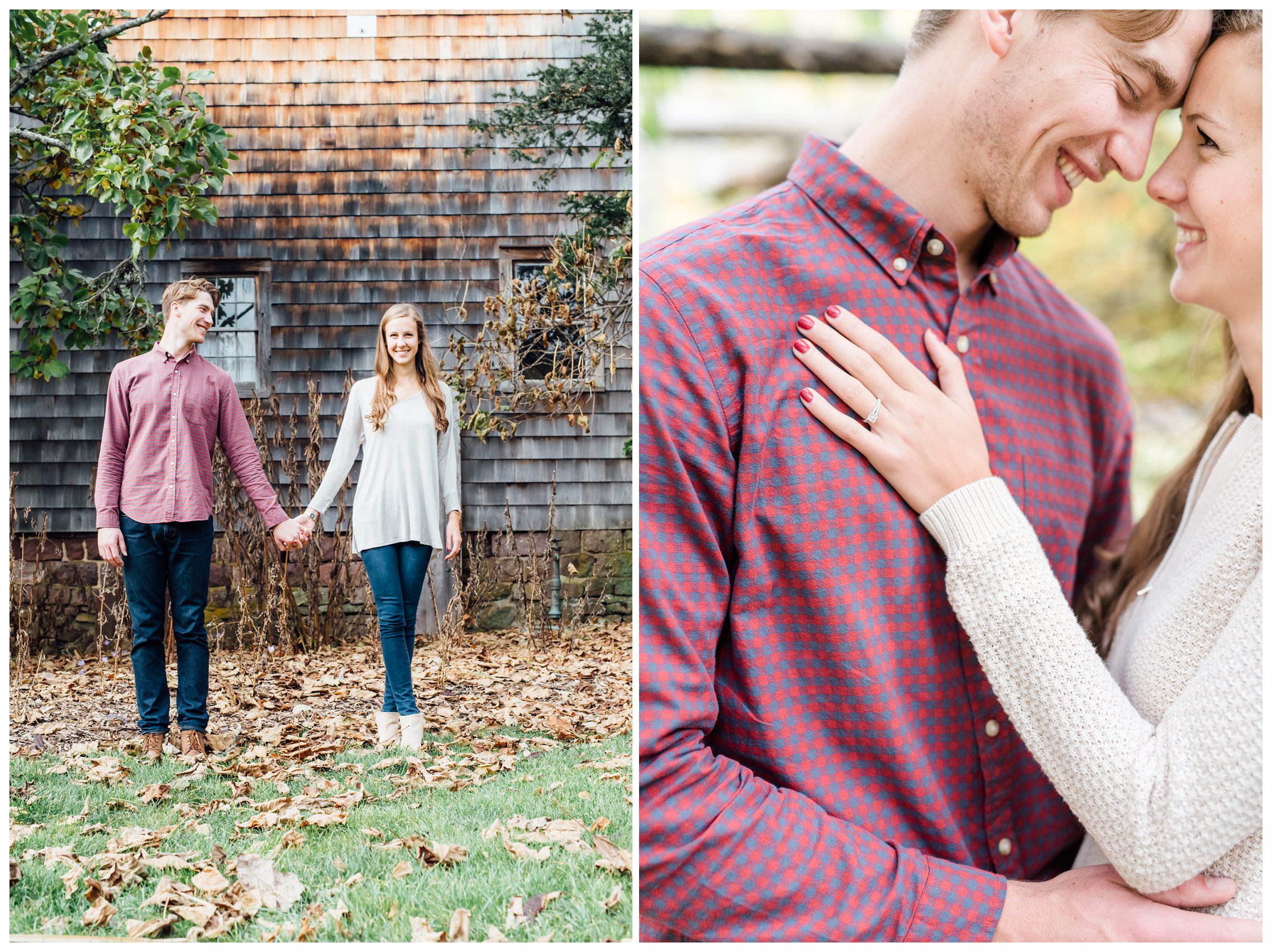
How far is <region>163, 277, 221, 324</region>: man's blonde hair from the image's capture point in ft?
4.53

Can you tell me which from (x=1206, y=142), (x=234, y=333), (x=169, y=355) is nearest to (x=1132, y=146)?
(x=1206, y=142)

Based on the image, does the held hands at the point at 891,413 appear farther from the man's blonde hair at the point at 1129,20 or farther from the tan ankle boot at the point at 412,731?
the tan ankle boot at the point at 412,731

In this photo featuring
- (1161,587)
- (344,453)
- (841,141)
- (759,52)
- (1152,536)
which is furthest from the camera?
(841,141)

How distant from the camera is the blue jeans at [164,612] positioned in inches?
54.8

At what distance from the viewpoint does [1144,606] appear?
156 cm

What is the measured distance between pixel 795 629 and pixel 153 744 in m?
1.00

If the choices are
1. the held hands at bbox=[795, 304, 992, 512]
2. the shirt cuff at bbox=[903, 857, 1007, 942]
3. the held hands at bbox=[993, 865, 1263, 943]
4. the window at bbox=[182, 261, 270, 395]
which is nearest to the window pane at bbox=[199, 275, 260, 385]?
the window at bbox=[182, 261, 270, 395]

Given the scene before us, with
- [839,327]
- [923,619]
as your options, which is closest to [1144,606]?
[923,619]

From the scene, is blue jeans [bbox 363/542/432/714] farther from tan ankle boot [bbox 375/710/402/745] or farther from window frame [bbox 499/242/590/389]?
window frame [bbox 499/242/590/389]

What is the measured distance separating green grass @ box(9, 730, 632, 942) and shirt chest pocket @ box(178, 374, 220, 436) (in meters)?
0.51

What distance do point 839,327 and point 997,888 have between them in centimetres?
89

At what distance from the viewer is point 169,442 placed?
1.39 meters

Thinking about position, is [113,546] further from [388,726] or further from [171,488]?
[388,726]

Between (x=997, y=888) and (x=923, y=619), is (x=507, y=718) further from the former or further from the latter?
(x=997, y=888)
